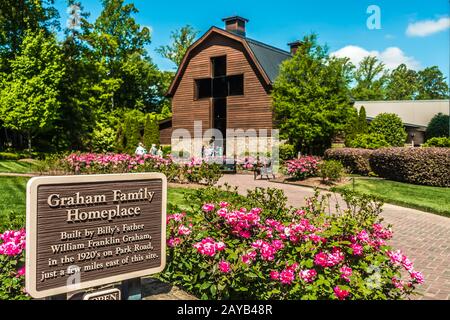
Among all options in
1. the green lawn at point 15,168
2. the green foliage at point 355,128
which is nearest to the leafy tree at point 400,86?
the green foliage at point 355,128

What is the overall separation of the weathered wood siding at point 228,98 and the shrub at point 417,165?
465 inches

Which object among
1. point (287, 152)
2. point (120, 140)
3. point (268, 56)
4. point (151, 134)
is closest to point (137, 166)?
point (287, 152)

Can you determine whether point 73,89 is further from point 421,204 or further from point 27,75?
point 421,204

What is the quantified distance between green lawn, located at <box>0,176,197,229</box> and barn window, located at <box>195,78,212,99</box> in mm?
19440

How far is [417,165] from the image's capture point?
17.5 meters

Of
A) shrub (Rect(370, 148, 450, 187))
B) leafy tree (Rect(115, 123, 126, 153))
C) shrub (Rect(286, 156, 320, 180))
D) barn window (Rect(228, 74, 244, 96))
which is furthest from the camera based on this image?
leafy tree (Rect(115, 123, 126, 153))

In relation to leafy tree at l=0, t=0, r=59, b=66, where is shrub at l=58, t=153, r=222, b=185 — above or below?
below

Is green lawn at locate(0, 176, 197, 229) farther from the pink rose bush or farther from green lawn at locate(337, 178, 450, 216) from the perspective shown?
green lawn at locate(337, 178, 450, 216)

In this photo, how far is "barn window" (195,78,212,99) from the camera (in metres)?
33.3

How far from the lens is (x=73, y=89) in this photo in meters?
34.7

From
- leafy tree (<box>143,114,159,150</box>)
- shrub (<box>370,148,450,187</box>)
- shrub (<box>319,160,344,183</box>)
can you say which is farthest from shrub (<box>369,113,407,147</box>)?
leafy tree (<box>143,114,159,150</box>)

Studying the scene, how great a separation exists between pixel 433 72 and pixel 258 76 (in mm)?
→ 78129

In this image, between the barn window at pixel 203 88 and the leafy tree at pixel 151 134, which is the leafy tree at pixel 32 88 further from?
the barn window at pixel 203 88
